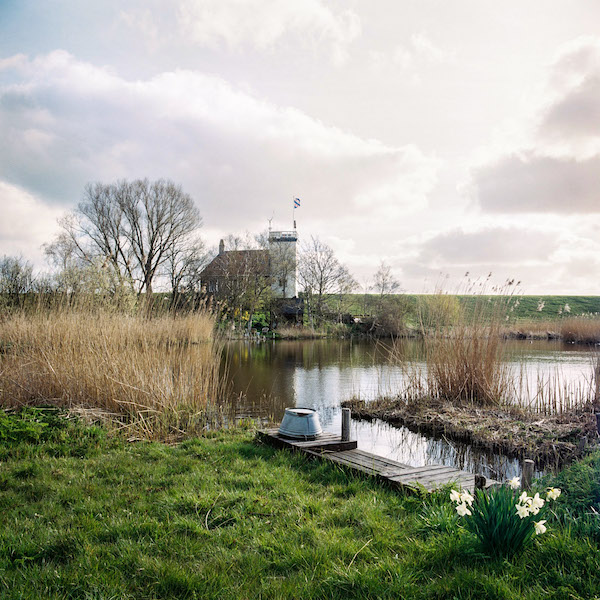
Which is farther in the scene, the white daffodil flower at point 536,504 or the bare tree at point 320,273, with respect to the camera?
the bare tree at point 320,273

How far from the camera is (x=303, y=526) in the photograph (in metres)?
3.00

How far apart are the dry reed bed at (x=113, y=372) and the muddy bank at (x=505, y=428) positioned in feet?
11.3

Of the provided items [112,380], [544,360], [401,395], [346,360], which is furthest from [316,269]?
[112,380]

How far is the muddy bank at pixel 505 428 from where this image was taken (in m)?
6.29

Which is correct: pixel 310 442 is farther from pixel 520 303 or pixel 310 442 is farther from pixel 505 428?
pixel 520 303

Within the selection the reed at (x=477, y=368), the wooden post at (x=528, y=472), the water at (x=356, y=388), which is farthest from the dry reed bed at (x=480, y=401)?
the wooden post at (x=528, y=472)

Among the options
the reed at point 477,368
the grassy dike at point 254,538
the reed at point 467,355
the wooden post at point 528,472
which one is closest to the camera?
the grassy dike at point 254,538

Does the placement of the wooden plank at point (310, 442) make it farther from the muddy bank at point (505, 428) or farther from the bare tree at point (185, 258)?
the bare tree at point (185, 258)

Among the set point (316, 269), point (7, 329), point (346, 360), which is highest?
point (316, 269)

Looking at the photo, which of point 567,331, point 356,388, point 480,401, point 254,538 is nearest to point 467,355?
point 480,401

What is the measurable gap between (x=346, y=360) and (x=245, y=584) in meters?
15.4

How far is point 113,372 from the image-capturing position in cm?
638

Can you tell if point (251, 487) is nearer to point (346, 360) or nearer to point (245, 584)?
point (245, 584)

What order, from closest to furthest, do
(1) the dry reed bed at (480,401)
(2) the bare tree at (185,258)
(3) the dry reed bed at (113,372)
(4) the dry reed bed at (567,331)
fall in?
(3) the dry reed bed at (113,372) < (1) the dry reed bed at (480,401) < (4) the dry reed bed at (567,331) < (2) the bare tree at (185,258)
